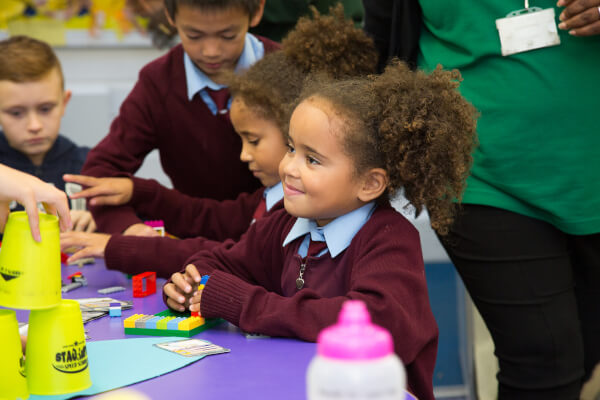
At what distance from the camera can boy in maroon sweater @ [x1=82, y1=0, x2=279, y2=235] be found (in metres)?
1.95

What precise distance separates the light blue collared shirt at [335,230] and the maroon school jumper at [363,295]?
2 cm

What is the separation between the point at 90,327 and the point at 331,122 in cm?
55

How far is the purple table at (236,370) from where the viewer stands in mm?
946

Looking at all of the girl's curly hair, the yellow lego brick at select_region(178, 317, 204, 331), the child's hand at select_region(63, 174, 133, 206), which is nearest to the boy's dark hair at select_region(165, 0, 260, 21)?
the girl's curly hair

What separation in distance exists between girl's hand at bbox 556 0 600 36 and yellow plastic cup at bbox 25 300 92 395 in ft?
3.36

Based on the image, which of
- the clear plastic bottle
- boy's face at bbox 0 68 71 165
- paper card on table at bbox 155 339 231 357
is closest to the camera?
the clear plastic bottle

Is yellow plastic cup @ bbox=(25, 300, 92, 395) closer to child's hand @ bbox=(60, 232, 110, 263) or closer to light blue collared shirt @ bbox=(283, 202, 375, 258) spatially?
light blue collared shirt @ bbox=(283, 202, 375, 258)

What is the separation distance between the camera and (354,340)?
0.57 metres

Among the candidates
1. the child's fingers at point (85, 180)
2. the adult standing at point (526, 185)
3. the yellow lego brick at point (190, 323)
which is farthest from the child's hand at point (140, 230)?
the adult standing at point (526, 185)

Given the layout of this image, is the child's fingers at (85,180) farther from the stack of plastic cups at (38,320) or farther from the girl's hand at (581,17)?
the girl's hand at (581,17)

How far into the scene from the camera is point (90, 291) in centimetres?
157

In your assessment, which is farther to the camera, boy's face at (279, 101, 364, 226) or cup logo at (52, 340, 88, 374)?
boy's face at (279, 101, 364, 226)

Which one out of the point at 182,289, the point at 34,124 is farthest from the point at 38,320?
the point at 34,124

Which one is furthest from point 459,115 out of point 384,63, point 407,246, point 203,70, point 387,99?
point 203,70
